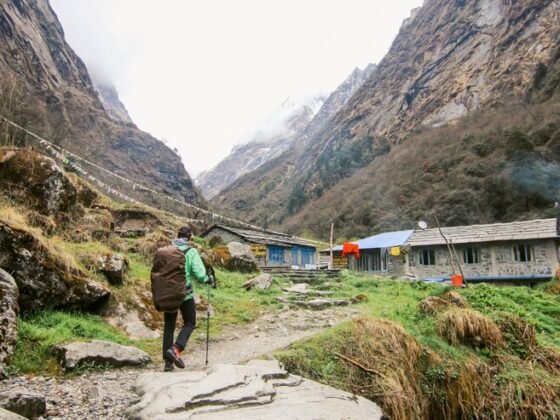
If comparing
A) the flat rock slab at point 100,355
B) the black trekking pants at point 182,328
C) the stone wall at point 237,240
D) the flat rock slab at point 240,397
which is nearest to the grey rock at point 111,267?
the flat rock slab at point 100,355

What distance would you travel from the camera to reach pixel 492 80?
7144cm

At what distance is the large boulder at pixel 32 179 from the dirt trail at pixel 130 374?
4859 mm

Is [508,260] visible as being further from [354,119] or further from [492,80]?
[354,119]

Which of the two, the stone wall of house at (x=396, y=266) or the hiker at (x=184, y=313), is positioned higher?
the stone wall of house at (x=396, y=266)

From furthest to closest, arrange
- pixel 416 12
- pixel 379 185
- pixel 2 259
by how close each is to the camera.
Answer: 1. pixel 416 12
2. pixel 379 185
3. pixel 2 259

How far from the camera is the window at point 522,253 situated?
25.9 metres

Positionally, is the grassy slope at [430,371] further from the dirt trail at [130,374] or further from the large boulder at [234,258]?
the large boulder at [234,258]

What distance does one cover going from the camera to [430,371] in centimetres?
739

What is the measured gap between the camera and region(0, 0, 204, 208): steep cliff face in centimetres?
6131

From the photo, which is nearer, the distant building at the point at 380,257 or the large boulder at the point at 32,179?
the large boulder at the point at 32,179

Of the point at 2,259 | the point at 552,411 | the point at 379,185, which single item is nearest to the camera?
the point at 2,259

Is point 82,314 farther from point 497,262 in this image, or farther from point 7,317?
point 497,262

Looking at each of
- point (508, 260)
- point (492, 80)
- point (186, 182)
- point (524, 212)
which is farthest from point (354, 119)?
point (508, 260)

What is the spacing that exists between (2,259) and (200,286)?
6705 millimetres
